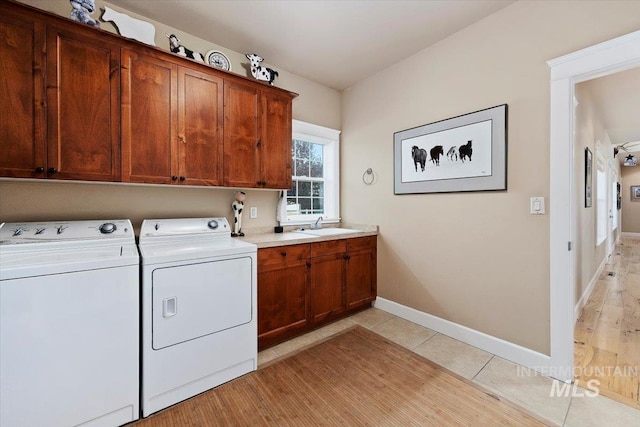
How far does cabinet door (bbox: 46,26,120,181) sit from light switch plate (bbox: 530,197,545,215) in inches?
116

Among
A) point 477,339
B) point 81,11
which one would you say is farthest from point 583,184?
point 81,11

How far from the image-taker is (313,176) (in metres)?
3.48

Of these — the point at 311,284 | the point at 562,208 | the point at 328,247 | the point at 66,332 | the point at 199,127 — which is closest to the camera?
the point at 66,332

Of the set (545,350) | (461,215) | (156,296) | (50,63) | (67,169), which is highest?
(50,63)

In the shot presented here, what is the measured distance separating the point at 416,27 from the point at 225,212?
238 cm

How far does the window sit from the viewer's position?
324cm

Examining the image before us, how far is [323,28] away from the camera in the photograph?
234cm

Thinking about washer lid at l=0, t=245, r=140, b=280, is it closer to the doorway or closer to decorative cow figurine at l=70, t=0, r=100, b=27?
decorative cow figurine at l=70, t=0, r=100, b=27

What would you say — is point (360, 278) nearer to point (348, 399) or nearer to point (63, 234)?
point (348, 399)

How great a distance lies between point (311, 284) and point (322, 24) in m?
2.28

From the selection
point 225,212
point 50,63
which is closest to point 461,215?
point 225,212

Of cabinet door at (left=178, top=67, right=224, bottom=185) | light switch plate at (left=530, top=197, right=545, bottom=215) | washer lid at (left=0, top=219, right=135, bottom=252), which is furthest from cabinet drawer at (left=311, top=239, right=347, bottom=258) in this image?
light switch plate at (left=530, top=197, right=545, bottom=215)

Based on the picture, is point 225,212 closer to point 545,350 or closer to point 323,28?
point 323,28

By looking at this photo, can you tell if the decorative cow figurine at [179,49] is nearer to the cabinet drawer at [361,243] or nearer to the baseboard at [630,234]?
the cabinet drawer at [361,243]
